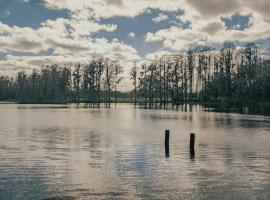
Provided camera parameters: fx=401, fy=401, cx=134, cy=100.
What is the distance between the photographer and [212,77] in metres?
162

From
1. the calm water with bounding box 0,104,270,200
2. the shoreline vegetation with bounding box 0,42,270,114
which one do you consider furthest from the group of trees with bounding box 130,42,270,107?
the calm water with bounding box 0,104,270,200

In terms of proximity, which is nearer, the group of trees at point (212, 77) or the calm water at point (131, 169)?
the calm water at point (131, 169)

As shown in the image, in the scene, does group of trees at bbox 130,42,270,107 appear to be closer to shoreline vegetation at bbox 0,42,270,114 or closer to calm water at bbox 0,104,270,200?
shoreline vegetation at bbox 0,42,270,114

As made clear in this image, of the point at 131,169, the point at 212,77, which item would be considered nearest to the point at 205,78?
the point at 212,77

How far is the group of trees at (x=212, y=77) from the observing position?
133625 mm

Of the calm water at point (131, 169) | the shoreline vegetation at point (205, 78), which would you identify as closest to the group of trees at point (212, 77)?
the shoreline vegetation at point (205, 78)

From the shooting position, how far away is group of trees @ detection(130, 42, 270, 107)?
133625 millimetres

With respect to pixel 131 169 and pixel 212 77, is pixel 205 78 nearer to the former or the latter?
pixel 212 77

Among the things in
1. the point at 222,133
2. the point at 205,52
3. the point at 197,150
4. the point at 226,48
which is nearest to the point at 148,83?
the point at 205,52

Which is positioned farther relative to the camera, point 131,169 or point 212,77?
point 212,77

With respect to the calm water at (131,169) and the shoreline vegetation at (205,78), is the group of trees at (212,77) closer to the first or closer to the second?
the shoreline vegetation at (205,78)

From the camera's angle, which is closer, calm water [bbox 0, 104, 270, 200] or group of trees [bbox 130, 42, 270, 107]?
calm water [bbox 0, 104, 270, 200]

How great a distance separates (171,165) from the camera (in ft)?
90.2

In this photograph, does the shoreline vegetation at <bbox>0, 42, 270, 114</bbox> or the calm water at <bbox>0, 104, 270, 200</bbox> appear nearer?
the calm water at <bbox>0, 104, 270, 200</bbox>
